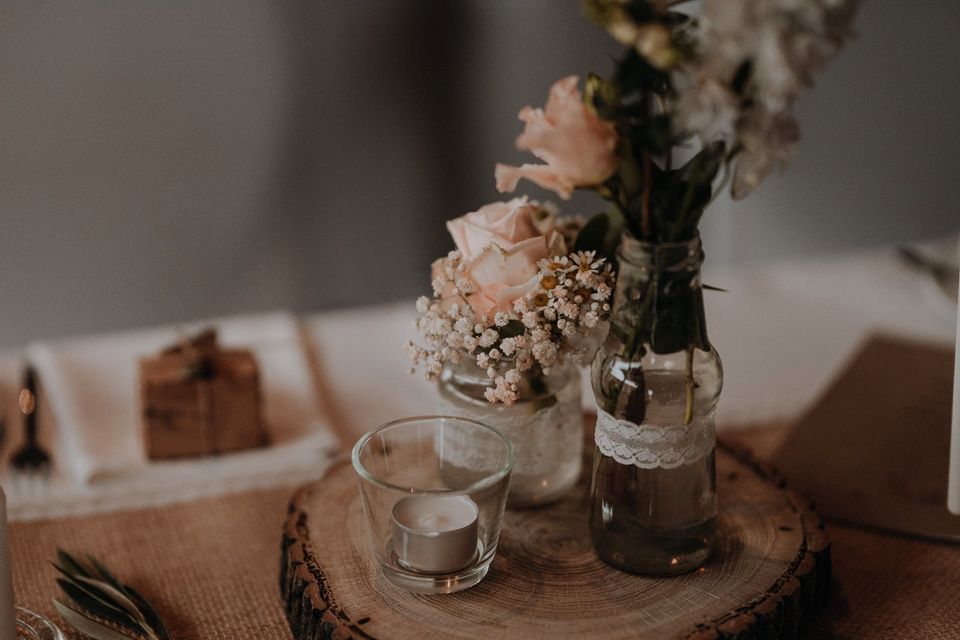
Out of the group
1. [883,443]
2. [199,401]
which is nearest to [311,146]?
[199,401]

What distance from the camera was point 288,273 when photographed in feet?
7.45

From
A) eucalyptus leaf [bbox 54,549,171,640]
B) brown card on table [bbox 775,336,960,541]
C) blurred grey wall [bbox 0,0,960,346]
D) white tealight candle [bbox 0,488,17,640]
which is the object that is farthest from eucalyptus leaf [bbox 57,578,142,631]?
blurred grey wall [bbox 0,0,960,346]

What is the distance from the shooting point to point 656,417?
0.68 meters

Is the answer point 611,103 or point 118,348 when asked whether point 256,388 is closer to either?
point 118,348

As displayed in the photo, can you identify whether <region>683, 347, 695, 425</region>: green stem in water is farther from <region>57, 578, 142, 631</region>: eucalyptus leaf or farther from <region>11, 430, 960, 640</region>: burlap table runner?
<region>57, 578, 142, 631</region>: eucalyptus leaf

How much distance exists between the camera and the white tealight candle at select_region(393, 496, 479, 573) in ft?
2.24

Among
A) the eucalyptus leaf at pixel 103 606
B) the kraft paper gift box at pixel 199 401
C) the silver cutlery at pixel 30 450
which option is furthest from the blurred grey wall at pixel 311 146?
the eucalyptus leaf at pixel 103 606

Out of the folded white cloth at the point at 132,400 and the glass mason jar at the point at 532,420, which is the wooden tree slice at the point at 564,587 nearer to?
the glass mason jar at the point at 532,420

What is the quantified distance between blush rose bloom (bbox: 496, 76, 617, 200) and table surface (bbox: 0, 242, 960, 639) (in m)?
0.43

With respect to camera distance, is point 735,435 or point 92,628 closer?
point 92,628

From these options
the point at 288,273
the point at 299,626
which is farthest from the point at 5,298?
the point at 299,626

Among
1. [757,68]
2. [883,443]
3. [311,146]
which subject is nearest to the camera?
[757,68]

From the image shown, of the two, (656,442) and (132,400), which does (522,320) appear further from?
(132,400)

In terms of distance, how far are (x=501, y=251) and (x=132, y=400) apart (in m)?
0.64
